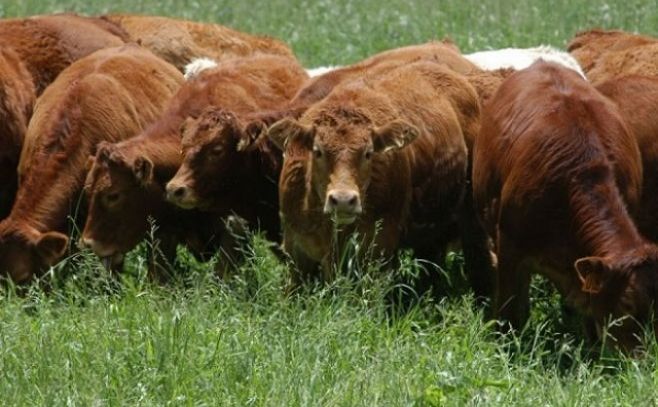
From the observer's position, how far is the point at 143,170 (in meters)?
11.1

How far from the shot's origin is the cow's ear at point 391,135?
10219mm

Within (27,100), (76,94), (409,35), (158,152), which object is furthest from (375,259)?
(409,35)

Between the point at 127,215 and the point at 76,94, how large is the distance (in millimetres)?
1028

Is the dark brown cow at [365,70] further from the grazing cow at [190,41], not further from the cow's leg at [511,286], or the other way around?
the grazing cow at [190,41]

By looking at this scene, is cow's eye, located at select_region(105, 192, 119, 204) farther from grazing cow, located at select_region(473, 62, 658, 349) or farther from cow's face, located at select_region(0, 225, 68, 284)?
grazing cow, located at select_region(473, 62, 658, 349)

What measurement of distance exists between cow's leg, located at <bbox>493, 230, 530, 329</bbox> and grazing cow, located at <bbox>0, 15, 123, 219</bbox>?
12.6ft

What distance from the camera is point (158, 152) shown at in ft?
36.9

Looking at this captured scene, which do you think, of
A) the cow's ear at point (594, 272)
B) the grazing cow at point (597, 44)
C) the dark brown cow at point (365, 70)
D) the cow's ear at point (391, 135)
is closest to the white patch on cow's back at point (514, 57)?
the grazing cow at point (597, 44)

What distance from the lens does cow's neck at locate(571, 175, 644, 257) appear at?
9570 millimetres

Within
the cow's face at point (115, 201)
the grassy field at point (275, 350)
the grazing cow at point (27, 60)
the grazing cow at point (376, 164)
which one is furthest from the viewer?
the grazing cow at point (27, 60)

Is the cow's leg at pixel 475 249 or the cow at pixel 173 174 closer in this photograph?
the cow at pixel 173 174

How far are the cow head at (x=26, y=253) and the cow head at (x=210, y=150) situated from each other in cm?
84

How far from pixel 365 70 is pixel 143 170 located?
182cm

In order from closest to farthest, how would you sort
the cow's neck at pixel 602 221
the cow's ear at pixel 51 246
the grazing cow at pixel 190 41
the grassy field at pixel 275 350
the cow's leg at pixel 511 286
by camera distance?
the grassy field at pixel 275 350, the cow's neck at pixel 602 221, the cow's leg at pixel 511 286, the cow's ear at pixel 51 246, the grazing cow at pixel 190 41
